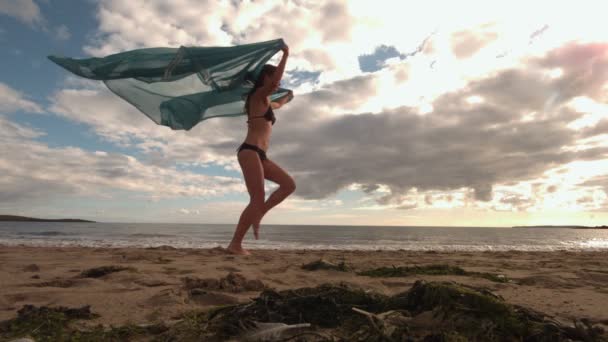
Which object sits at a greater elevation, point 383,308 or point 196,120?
point 196,120

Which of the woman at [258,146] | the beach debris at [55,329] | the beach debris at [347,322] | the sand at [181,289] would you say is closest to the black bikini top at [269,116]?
the woman at [258,146]

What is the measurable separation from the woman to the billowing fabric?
197mm

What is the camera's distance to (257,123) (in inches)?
220

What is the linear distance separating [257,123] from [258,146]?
1.15ft

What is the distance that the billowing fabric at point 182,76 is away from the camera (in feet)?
15.3

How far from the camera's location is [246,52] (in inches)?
206

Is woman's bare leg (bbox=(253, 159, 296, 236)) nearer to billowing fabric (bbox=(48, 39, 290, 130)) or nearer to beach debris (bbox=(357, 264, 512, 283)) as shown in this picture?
billowing fabric (bbox=(48, 39, 290, 130))

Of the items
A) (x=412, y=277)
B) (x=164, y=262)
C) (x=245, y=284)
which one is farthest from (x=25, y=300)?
(x=412, y=277)

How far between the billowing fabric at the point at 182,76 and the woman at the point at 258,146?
0.65 feet

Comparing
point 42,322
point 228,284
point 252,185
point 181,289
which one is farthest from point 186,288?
point 252,185

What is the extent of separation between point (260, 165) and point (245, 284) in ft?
8.45

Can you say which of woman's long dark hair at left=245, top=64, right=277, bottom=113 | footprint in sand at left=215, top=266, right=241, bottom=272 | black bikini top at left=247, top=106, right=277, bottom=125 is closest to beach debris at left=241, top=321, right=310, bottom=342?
footprint in sand at left=215, top=266, right=241, bottom=272

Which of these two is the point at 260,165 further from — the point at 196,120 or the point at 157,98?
the point at 157,98

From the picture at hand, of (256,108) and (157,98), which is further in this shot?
(256,108)
